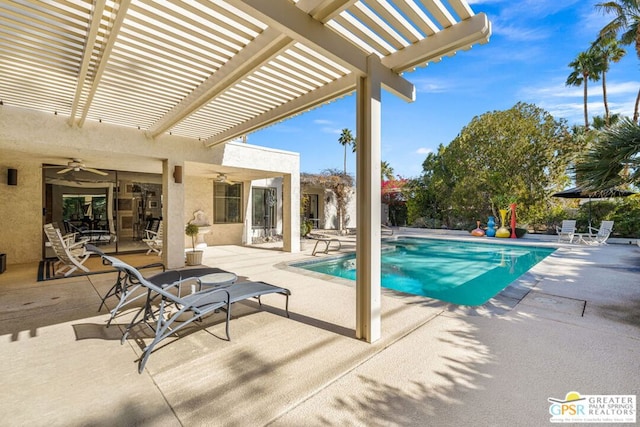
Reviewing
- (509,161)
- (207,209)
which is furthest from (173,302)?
(509,161)

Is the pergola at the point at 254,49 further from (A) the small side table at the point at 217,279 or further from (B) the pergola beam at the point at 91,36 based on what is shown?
(A) the small side table at the point at 217,279

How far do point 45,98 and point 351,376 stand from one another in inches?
252

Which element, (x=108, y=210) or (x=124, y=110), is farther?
Answer: (x=108, y=210)

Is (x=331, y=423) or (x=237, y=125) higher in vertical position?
(x=237, y=125)

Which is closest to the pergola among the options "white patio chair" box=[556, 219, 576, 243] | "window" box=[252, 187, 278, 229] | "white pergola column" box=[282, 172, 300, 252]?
"white pergola column" box=[282, 172, 300, 252]

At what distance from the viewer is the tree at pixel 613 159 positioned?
14.8 feet

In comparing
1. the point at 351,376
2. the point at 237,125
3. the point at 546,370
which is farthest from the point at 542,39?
the point at 351,376

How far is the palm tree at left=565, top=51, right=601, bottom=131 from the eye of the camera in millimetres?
18984

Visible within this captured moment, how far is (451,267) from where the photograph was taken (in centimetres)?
916

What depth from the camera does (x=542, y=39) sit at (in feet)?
48.8

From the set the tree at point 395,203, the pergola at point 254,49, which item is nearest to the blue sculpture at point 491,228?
the tree at point 395,203

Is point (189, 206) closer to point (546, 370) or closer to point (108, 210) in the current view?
point (108, 210)

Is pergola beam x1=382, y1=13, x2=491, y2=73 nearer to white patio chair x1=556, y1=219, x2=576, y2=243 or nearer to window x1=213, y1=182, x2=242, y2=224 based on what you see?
window x1=213, y1=182, x2=242, y2=224

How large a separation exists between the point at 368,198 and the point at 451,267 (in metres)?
7.18
